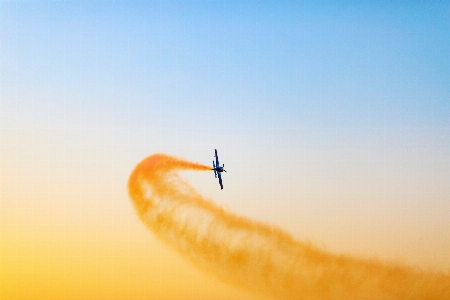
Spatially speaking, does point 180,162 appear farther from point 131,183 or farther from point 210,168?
point 131,183

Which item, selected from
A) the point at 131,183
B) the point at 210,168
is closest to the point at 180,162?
the point at 210,168

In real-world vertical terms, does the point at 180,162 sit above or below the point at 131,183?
above

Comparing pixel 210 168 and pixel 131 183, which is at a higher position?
pixel 210 168
